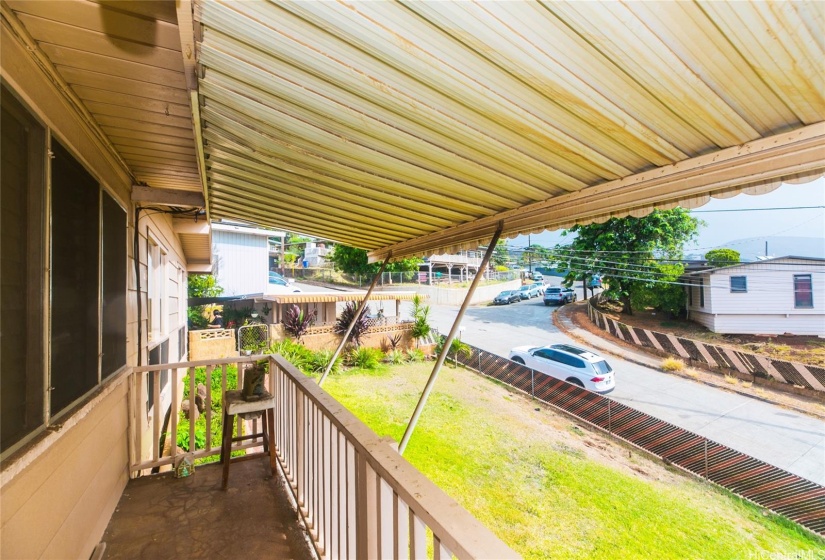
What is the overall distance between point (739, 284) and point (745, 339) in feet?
7.69

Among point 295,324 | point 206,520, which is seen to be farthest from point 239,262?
point 206,520

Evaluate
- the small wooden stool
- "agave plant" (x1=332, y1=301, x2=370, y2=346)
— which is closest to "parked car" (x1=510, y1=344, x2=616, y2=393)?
"agave plant" (x1=332, y1=301, x2=370, y2=346)

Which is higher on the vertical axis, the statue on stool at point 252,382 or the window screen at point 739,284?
the window screen at point 739,284

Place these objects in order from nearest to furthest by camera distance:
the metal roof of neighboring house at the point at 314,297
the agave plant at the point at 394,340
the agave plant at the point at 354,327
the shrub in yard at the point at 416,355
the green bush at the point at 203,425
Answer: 1. the green bush at the point at 203,425
2. the metal roof of neighboring house at the point at 314,297
3. the agave plant at the point at 354,327
4. the shrub in yard at the point at 416,355
5. the agave plant at the point at 394,340

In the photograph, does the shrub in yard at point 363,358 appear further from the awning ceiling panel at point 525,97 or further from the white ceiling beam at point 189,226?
the awning ceiling panel at point 525,97

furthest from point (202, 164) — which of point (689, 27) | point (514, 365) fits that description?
point (514, 365)

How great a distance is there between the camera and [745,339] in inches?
583

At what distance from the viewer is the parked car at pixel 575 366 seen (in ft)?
35.1

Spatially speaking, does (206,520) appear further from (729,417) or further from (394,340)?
(729,417)

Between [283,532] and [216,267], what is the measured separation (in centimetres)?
1564

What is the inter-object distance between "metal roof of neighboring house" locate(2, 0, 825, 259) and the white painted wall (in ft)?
47.4

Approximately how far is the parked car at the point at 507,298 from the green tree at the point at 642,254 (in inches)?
342

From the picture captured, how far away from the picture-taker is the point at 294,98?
4.91 feet

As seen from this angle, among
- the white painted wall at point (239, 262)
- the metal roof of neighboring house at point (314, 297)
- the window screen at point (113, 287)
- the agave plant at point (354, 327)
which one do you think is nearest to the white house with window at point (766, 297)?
the metal roof of neighboring house at point (314, 297)
